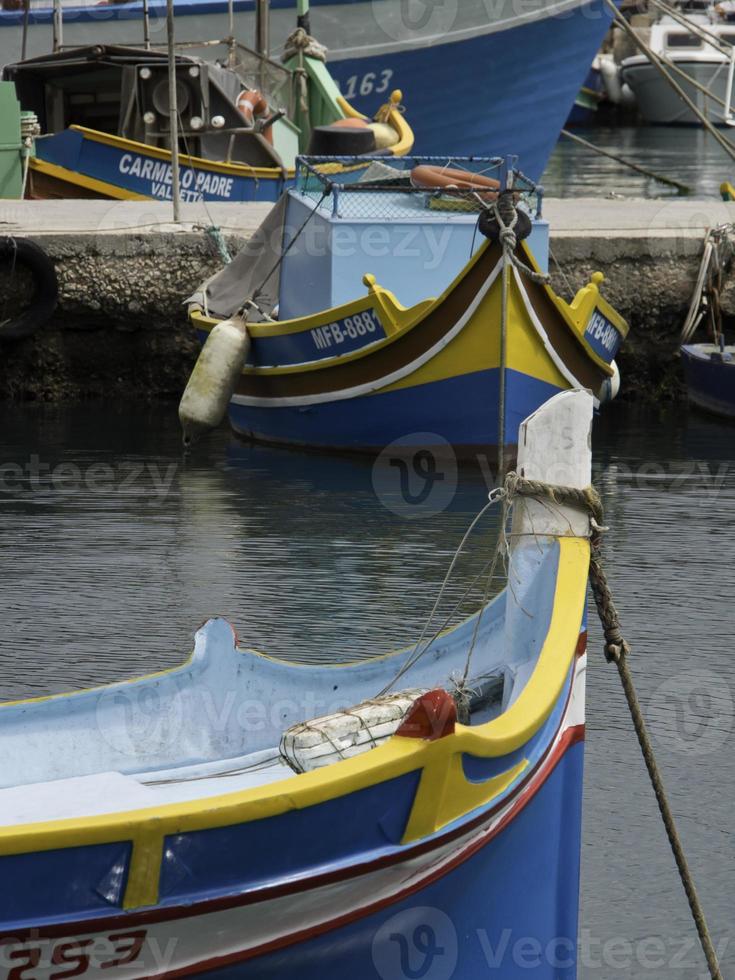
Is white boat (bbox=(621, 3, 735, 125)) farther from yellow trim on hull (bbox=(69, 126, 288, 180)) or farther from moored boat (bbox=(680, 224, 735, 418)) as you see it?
moored boat (bbox=(680, 224, 735, 418))

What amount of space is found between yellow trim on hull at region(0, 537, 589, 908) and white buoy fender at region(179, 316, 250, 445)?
24.2 ft

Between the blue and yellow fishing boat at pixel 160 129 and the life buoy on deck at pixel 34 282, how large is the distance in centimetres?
332

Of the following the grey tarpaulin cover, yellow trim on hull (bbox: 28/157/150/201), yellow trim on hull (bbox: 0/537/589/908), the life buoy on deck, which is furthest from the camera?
yellow trim on hull (bbox: 28/157/150/201)

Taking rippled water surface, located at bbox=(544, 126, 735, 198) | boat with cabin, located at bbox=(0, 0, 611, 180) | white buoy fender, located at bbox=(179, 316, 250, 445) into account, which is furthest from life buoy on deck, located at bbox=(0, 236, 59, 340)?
rippled water surface, located at bbox=(544, 126, 735, 198)

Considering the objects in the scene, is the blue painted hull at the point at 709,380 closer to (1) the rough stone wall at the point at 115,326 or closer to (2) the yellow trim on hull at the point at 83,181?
(1) the rough stone wall at the point at 115,326

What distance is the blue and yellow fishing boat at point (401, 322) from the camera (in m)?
10.5

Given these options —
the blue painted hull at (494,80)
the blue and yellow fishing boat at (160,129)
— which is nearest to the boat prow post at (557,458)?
the blue and yellow fishing boat at (160,129)

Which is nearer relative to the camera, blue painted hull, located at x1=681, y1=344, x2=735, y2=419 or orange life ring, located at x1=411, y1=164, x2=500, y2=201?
orange life ring, located at x1=411, y1=164, x2=500, y2=201

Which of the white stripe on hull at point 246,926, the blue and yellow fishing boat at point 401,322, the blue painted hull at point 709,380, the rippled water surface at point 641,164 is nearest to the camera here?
the white stripe on hull at point 246,926

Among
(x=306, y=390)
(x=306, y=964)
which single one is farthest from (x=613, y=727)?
(x=306, y=390)

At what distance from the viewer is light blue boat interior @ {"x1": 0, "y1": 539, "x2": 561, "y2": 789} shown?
4375 mm

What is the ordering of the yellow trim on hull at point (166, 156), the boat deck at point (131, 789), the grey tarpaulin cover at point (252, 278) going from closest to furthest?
the boat deck at point (131, 789)
the grey tarpaulin cover at point (252, 278)
the yellow trim on hull at point (166, 156)

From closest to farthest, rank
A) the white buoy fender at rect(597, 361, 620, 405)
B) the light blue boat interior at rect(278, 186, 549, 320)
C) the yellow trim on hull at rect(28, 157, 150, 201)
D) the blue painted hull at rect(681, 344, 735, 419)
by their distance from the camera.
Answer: the light blue boat interior at rect(278, 186, 549, 320) → the white buoy fender at rect(597, 361, 620, 405) → the blue painted hull at rect(681, 344, 735, 419) → the yellow trim on hull at rect(28, 157, 150, 201)

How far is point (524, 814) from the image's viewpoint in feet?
12.8
